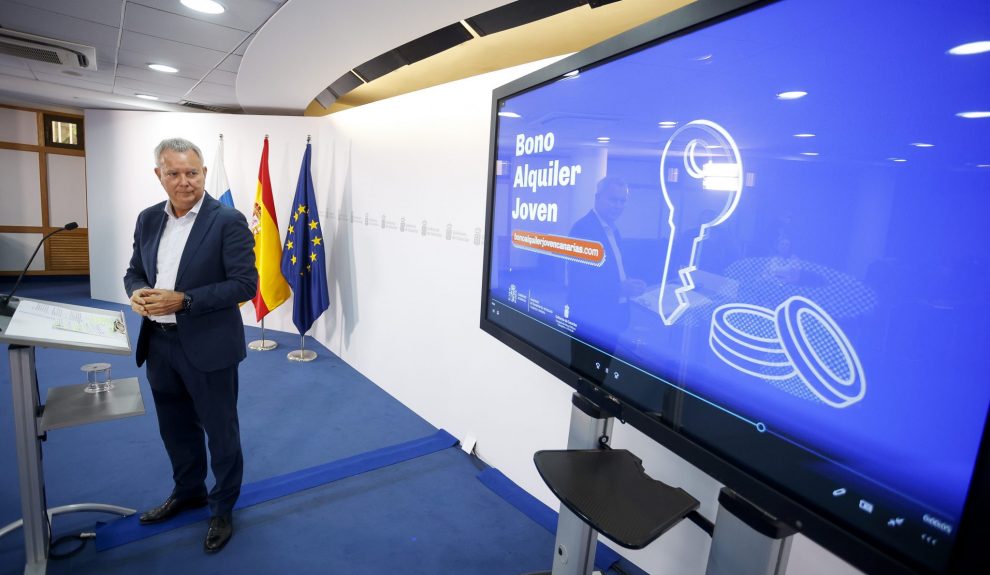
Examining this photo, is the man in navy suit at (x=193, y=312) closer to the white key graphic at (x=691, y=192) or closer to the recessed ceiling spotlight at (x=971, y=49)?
the white key graphic at (x=691, y=192)

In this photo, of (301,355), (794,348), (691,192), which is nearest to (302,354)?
(301,355)

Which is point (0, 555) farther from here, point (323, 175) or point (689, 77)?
point (323, 175)

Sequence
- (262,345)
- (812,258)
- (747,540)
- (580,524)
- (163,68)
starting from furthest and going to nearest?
1. (262,345)
2. (163,68)
3. (580,524)
4. (747,540)
5. (812,258)

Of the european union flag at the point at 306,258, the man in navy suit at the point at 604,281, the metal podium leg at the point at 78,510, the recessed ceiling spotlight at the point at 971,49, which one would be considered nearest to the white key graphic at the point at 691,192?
the man in navy suit at the point at 604,281

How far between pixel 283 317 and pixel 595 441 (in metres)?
4.98

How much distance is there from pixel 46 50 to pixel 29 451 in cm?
388

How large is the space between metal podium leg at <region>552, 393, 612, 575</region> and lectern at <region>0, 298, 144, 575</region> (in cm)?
152

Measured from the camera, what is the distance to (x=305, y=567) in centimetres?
202

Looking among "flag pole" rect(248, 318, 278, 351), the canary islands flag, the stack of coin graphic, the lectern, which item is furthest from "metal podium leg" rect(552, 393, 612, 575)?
the canary islands flag

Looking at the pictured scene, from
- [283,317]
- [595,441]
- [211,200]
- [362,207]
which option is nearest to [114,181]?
[283,317]

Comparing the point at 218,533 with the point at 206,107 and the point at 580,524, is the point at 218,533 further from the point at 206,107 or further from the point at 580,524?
the point at 206,107

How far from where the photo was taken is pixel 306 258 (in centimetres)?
456

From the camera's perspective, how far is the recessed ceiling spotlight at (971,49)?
629 mm

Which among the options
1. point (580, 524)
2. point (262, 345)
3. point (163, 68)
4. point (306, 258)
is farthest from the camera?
point (262, 345)
